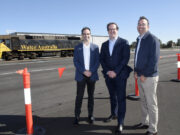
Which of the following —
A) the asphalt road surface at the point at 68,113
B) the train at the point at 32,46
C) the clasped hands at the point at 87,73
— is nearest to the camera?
the asphalt road surface at the point at 68,113

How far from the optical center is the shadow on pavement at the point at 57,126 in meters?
3.33

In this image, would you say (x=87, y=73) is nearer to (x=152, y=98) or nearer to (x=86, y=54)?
(x=86, y=54)

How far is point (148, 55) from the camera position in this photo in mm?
3051

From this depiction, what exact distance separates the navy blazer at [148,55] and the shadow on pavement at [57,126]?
125 centimetres

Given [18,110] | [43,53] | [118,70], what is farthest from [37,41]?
[118,70]

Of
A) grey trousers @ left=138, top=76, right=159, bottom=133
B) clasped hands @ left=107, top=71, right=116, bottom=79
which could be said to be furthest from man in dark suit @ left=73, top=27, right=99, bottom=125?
grey trousers @ left=138, top=76, right=159, bottom=133

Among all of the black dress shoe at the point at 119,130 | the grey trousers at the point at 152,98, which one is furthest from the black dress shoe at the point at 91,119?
the grey trousers at the point at 152,98

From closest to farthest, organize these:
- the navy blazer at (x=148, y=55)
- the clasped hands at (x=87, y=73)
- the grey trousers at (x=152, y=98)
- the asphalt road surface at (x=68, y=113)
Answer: the navy blazer at (x=148, y=55)
the grey trousers at (x=152, y=98)
the asphalt road surface at (x=68, y=113)
the clasped hands at (x=87, y=73)

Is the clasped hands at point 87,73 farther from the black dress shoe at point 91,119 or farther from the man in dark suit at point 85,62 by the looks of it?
the black dress shoe at point 91,119

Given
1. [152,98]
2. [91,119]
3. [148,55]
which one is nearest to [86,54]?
[148,55]

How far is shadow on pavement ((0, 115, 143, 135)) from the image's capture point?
333 centimetres

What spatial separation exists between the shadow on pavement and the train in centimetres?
2357

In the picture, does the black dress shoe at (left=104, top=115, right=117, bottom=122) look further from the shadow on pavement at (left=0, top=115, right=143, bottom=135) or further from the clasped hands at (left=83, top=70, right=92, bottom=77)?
the clasped hands at (left=83, top=70, right=92, bottom=77)

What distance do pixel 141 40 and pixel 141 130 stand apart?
5.78 ft
